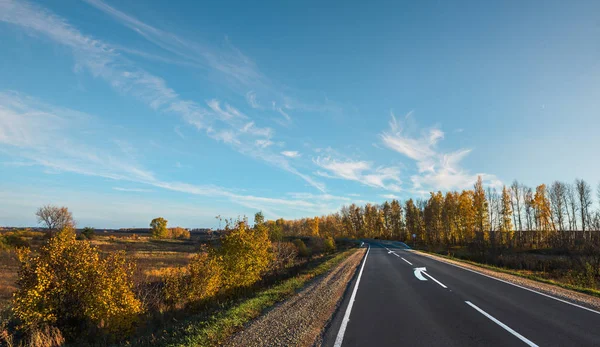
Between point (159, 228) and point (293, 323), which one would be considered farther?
point (159, 228)

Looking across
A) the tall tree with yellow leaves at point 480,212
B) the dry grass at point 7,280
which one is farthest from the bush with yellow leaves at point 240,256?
the tall tree with yellow leaves at point 480,212

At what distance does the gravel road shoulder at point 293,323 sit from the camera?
20.5 ft

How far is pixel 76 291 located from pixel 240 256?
8787 millimetres

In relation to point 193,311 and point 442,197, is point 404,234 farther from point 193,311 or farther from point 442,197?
point 193,311

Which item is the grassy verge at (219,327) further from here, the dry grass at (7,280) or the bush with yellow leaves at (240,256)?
the dry grass at (7,280)

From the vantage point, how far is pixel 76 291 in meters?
11.0

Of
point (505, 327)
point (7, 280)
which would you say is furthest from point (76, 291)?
point (7, 280)

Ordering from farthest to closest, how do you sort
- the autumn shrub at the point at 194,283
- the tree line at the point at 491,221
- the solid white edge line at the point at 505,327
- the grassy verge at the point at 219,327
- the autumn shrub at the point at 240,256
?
the tree line at the point at 491,221, the autumn shrub at the point at 240,256, the autumn shrub at the point at 194,283, the grassy verge at the point at 219,327, the solid white edge line at the point at 505,327

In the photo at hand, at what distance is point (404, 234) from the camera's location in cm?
9662

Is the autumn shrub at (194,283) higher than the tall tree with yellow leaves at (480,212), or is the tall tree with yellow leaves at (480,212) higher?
the tall tree with yellow leaves at (480,212)

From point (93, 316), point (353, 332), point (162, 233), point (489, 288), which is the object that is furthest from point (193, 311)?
point (162, 233)

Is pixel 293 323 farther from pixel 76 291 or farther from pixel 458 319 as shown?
pixel 76 291

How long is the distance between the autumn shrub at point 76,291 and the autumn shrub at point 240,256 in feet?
23.3

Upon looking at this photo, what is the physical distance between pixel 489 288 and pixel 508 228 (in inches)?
2711
